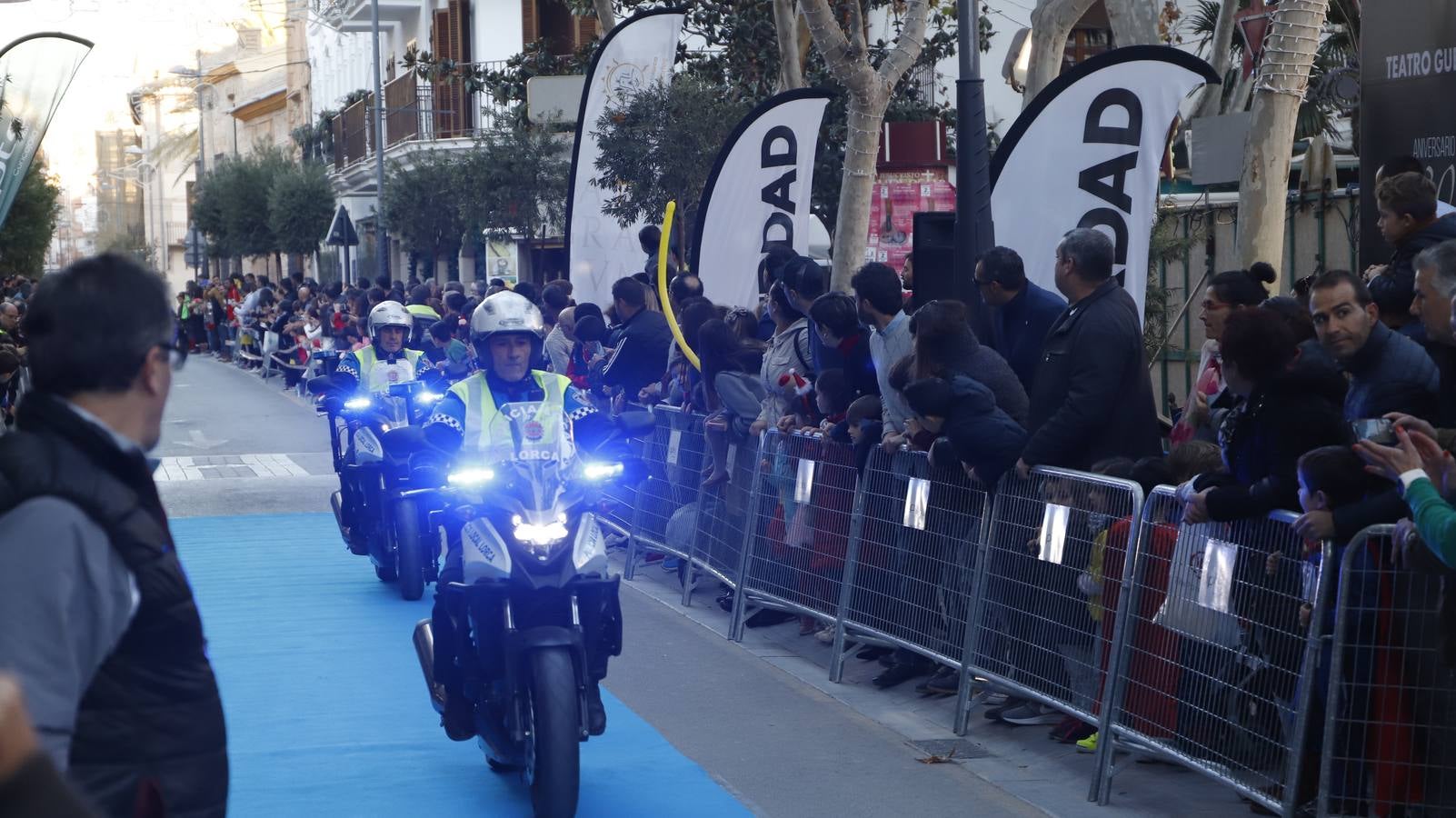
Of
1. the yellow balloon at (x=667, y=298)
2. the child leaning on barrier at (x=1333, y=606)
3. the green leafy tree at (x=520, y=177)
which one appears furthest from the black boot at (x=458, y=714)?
the green leafy tree at (x=520, y=177)

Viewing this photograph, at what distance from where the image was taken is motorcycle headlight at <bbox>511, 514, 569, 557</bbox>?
6.08 metres

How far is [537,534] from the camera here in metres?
6.10

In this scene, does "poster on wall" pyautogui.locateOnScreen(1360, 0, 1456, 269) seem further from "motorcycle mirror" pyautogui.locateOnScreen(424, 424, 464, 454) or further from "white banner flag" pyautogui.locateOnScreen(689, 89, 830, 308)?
"white banner flag" pyautogui.locateOnScreen(689, 89, 830, 308)

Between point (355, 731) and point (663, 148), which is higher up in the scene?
point (663, 148)

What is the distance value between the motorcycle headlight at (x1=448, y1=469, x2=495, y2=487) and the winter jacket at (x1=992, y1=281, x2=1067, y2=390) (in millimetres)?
2964

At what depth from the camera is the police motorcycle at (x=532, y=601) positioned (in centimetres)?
581

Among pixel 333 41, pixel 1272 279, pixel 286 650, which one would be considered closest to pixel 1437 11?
pixel 1272 279

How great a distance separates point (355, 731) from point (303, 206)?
46192mm

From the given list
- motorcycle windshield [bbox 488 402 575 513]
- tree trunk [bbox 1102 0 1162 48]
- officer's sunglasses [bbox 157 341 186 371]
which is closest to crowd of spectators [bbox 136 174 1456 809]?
motorcycle windshield [bbox 488 402 575 513]

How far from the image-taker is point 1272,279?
31.6 feet

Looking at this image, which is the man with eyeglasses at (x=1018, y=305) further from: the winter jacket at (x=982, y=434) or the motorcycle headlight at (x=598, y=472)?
the motorcycle headlight at (x=598, y=472)

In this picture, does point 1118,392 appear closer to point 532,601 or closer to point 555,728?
point 532,601

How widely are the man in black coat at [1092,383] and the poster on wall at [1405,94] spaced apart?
1990mm

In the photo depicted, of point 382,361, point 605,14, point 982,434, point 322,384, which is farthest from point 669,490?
point 605,14
